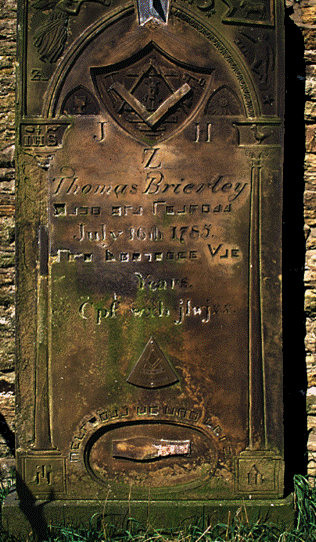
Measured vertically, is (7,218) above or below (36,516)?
above

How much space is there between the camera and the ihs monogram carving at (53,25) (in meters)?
2.71

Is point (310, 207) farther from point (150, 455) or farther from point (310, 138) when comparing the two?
point (150, 455)

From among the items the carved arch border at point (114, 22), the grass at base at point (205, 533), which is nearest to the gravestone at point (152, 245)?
the carved arch border at point (114, 22)

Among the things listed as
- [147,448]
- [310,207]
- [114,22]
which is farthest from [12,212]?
[310,207]

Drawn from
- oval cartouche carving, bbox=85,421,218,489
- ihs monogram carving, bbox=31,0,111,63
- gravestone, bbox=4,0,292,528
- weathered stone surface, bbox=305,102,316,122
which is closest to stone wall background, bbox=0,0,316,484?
weathered stone surface, bbox=305,102,316,122

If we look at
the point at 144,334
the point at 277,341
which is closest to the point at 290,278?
the point at 277,341

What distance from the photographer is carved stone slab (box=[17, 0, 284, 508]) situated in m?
2.70

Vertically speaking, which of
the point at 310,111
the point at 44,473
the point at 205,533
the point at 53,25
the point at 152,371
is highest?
the point at 53,25

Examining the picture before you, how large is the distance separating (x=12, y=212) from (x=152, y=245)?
119cm

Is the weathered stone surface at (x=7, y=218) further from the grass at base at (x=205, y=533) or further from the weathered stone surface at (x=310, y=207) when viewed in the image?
the weathered stone surface at (x=310, y=207)

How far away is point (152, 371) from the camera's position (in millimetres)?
2699

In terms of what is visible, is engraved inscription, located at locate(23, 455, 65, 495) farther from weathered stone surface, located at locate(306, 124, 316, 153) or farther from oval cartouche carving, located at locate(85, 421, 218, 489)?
weathered stone surface, located at locate(306, 124, 316, 153)

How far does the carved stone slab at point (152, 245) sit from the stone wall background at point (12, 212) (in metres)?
0.62

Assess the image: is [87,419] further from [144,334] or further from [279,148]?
[279,148]
